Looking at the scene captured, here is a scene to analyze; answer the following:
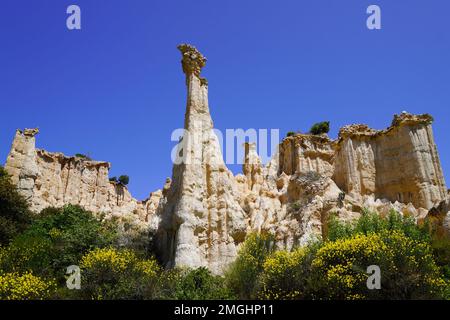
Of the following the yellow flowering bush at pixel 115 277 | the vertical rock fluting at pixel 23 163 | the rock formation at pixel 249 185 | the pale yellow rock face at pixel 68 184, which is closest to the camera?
the yellow flowering bush at pixel 115 277

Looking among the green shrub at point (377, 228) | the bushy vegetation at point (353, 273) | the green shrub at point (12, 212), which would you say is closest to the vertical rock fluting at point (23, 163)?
the green shrub at point (12, 212)

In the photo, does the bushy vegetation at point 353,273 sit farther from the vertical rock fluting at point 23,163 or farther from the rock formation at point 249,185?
the vertical rock fluting at point 23,163

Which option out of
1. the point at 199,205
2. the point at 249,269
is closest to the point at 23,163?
the point at 199,205

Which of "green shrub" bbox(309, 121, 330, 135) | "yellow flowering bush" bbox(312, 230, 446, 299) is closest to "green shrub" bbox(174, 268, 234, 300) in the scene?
"yellow flowering bush" bbox(312, 230, 446, 299)

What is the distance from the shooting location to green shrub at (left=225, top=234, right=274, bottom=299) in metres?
24.7

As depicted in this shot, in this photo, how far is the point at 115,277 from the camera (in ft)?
77.9

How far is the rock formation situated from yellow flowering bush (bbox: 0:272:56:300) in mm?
10145

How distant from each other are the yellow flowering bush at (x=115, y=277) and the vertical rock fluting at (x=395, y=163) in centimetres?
2881

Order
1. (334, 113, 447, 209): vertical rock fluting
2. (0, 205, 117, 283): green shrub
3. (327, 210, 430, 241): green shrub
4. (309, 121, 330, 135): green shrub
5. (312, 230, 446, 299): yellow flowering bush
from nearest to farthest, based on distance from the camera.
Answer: (312, 230, 446, 299): yellow flowering bush
(0, 205, 117, 283): green shrub
(327, 210, 430, 241): green shrub
(334, 113, 447, 209): vertical rock fluting
(309, 121, 330, 135): green shrub

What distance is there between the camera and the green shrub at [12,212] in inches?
1306

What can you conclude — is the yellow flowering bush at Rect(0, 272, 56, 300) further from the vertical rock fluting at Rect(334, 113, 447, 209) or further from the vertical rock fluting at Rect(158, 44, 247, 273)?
the vertical rock fluting at Rect(334, 113, 447, 209)

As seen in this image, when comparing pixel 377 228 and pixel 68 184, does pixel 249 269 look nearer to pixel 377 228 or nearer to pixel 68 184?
pixel 377 228

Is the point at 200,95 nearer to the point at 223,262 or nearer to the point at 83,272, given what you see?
the point at 223,262

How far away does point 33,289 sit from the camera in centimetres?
2064
